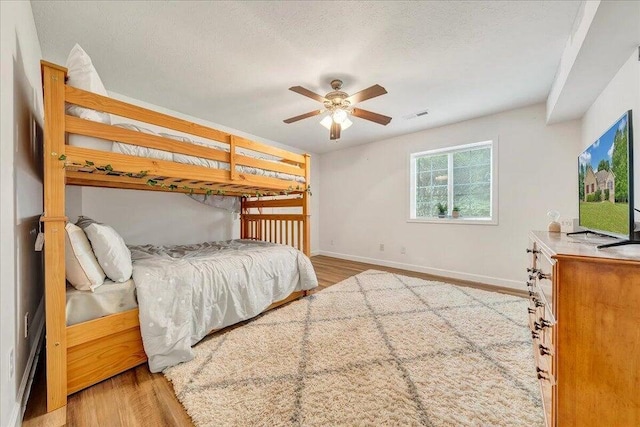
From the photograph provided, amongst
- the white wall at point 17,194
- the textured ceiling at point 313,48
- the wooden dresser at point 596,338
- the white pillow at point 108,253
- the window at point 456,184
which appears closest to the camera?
the wooden dresser at point 596,338

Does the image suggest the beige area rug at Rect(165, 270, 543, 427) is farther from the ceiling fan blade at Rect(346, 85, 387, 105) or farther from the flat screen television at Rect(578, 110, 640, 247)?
the ceiling fan blade at Rect(346, 85, 387, 105)

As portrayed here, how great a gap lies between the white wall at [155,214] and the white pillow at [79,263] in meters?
1.35

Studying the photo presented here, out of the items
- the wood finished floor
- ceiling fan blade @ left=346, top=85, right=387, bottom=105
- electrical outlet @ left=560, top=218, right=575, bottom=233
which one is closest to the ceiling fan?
ceiling fan blade @ left=346, top=85, right=387, bottom=105

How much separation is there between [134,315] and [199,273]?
0.43 meters

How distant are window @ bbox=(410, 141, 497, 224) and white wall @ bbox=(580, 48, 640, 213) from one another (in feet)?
3.36

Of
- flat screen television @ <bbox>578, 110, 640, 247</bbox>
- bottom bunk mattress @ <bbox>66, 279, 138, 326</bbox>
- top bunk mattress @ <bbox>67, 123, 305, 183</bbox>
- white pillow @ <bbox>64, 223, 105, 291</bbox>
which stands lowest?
bottom bunk mattress @ <bbox>66, 279, 138, 326</bbox>

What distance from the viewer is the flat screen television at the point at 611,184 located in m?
1.06

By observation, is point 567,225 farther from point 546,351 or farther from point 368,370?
point 368,370

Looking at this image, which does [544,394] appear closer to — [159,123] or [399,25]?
[399,25]

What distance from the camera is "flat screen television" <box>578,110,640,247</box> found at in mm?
1059

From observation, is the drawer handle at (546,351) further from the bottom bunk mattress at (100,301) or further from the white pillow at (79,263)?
the white pillow at (79,263)

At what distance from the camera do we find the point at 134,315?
151cm

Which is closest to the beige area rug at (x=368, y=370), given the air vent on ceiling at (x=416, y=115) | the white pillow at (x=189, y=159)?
the white pillow at (x=189, y=159)

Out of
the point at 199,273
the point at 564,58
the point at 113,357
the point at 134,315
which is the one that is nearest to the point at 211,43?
the point at 199,273
